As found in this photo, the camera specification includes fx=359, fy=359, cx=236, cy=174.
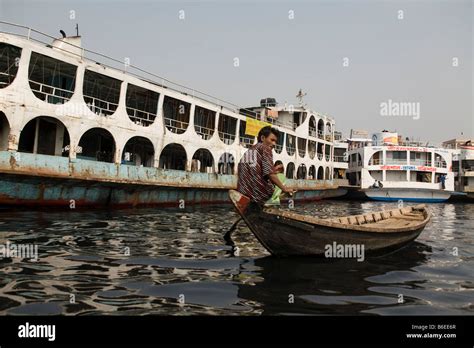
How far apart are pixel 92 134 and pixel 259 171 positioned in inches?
594

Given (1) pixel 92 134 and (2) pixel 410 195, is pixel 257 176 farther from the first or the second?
(2) pixel 410 195

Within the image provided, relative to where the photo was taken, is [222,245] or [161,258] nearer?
[161,258]

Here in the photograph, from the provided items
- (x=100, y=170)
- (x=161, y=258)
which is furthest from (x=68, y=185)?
(x=161, y=258)

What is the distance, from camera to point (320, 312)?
414 cm

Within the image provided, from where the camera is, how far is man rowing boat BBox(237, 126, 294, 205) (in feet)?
20.9

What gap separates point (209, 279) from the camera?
17.5 feet

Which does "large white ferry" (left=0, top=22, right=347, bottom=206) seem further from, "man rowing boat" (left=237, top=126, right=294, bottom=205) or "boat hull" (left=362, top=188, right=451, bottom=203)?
"boat hull" (left=362, top=188, right=451, bottom=203)

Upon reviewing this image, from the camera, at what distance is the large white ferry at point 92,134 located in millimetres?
12672

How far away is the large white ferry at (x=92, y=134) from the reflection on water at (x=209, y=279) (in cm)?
467

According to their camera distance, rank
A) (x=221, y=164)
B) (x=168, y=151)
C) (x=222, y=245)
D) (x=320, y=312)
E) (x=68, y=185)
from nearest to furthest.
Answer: (x=320, y=312), (x=222, y=245), (x=68, y=185), (x=168, y=151), (x=221, y=164)

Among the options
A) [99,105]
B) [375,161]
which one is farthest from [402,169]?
[99,105]
